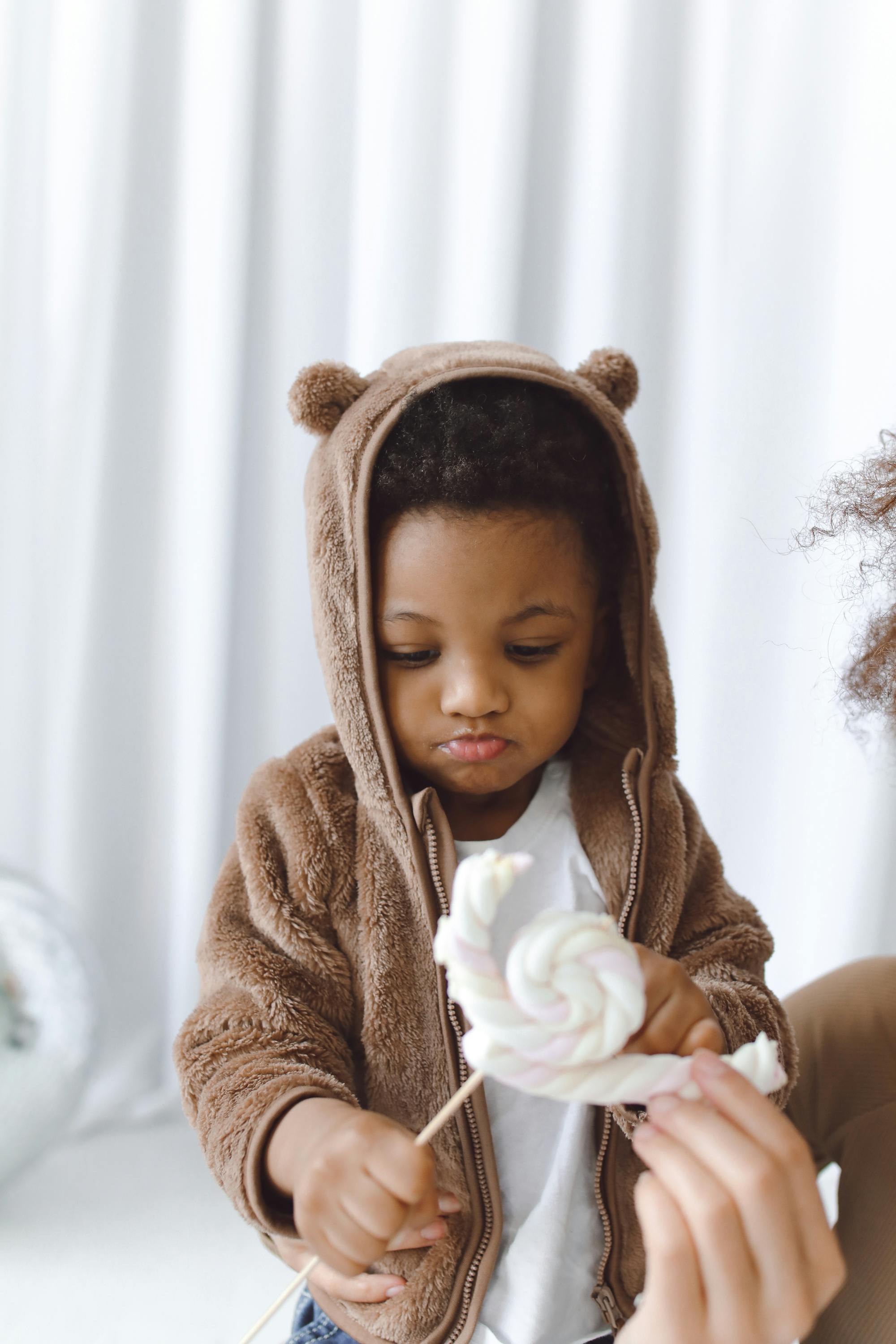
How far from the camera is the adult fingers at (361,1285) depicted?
37.9 inches

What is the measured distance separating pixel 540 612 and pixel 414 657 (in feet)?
0.38

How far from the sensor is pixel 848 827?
1744 mm

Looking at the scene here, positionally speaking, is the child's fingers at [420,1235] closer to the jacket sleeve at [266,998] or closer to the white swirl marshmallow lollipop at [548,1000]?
the jacket sleeve at [266,998]

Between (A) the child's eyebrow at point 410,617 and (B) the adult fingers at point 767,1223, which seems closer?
(B) the adult fingers at point 767,1223

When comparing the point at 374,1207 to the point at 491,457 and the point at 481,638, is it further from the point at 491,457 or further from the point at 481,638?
the point at 491,457

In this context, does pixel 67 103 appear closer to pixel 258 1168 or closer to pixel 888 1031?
pixel 258 1168

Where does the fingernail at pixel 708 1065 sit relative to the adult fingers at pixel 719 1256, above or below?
above

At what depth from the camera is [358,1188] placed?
72 cm

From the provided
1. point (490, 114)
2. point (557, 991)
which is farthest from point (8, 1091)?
point (490, 114)

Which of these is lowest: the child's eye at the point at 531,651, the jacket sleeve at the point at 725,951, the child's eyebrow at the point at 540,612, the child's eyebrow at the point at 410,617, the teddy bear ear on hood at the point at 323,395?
the jacket sleeve at the point at 725,951

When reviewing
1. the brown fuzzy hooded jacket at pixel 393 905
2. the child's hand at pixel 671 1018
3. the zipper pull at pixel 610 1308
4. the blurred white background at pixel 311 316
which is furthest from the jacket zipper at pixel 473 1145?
the blurred white background at pixel 311 316

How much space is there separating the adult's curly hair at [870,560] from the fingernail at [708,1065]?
520 mm

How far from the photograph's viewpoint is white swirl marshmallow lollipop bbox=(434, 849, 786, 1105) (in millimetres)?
660

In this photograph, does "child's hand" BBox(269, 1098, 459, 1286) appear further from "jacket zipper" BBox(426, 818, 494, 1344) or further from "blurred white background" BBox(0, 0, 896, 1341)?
"blurred white background" BBox(0, 0, 896, 1341)
